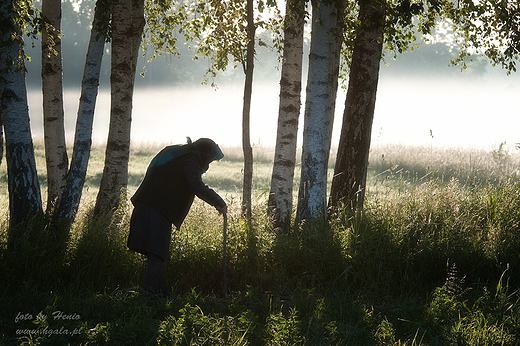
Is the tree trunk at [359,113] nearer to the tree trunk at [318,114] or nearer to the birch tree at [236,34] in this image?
the tree trunk at [318,114]

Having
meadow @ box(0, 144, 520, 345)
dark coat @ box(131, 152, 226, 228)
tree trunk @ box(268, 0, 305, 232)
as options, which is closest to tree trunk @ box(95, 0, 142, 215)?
meadow @ box(0, 144, 520, 345)

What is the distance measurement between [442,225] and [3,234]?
5.79 meters

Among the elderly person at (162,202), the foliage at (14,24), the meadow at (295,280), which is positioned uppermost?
the foliage at (14,24)

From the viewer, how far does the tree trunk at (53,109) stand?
7.20 metres

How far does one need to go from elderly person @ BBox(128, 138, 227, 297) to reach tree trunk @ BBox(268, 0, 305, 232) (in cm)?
205

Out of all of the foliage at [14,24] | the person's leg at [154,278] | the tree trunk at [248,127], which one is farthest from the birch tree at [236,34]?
the foliage at [14,24]

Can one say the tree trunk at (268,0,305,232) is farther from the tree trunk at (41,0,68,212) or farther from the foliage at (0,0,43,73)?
the tree trunk at (41,0,68,212)

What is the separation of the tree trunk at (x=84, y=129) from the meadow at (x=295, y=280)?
1.18ft

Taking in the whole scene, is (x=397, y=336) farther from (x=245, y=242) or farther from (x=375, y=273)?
(x=245, y=242)

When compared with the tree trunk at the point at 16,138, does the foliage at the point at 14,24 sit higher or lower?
higher

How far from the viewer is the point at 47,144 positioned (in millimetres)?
7348

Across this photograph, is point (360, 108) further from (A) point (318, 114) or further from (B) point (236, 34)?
(B) point (236, 34)

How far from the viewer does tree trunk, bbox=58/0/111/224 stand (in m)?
6.37

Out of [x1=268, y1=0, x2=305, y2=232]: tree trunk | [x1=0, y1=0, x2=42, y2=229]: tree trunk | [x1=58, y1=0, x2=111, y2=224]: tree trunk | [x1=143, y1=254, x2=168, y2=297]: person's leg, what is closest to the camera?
[x1=143, y1=254, x2=168, y2=297]: person's leg
